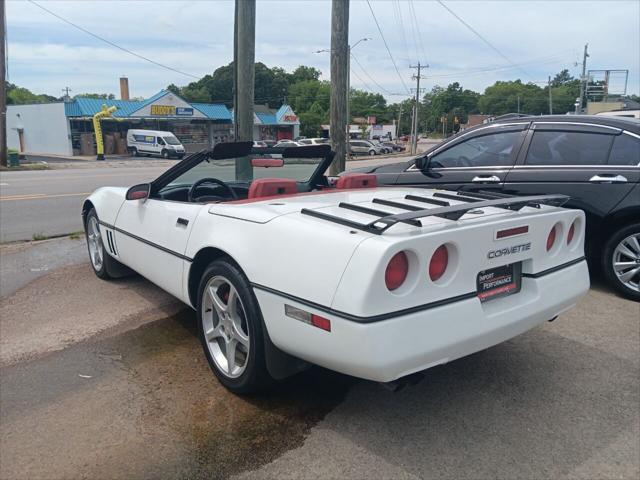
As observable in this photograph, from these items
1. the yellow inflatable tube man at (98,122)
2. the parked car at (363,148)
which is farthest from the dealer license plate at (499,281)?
the parked car at (363,148)

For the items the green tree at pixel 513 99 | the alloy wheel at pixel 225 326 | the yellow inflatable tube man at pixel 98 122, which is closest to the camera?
the alloy wheel at pixel 225 326

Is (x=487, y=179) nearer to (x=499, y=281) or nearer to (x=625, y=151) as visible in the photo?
(x=625, y=151)

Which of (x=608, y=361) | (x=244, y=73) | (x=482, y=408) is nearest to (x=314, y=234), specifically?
(x=482, y=408)

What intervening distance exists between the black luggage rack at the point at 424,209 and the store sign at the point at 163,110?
47368mm

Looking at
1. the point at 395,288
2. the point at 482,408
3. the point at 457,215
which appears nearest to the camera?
the point at 395,288

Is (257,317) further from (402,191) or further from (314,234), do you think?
(402,191)

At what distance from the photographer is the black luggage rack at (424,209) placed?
257 centimetres

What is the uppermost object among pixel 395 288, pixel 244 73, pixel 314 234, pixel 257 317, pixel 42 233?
pixel 244 73

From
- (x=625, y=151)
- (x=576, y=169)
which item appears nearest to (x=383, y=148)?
(x=576, y=169)

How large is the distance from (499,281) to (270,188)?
5.34ft

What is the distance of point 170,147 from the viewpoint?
4159cm

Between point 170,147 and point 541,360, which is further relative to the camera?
point 170,147

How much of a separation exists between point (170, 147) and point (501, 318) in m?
41.3

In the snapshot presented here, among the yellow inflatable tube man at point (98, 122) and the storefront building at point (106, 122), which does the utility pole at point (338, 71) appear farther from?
the yellow inflatable tube man at point (98, 122)
